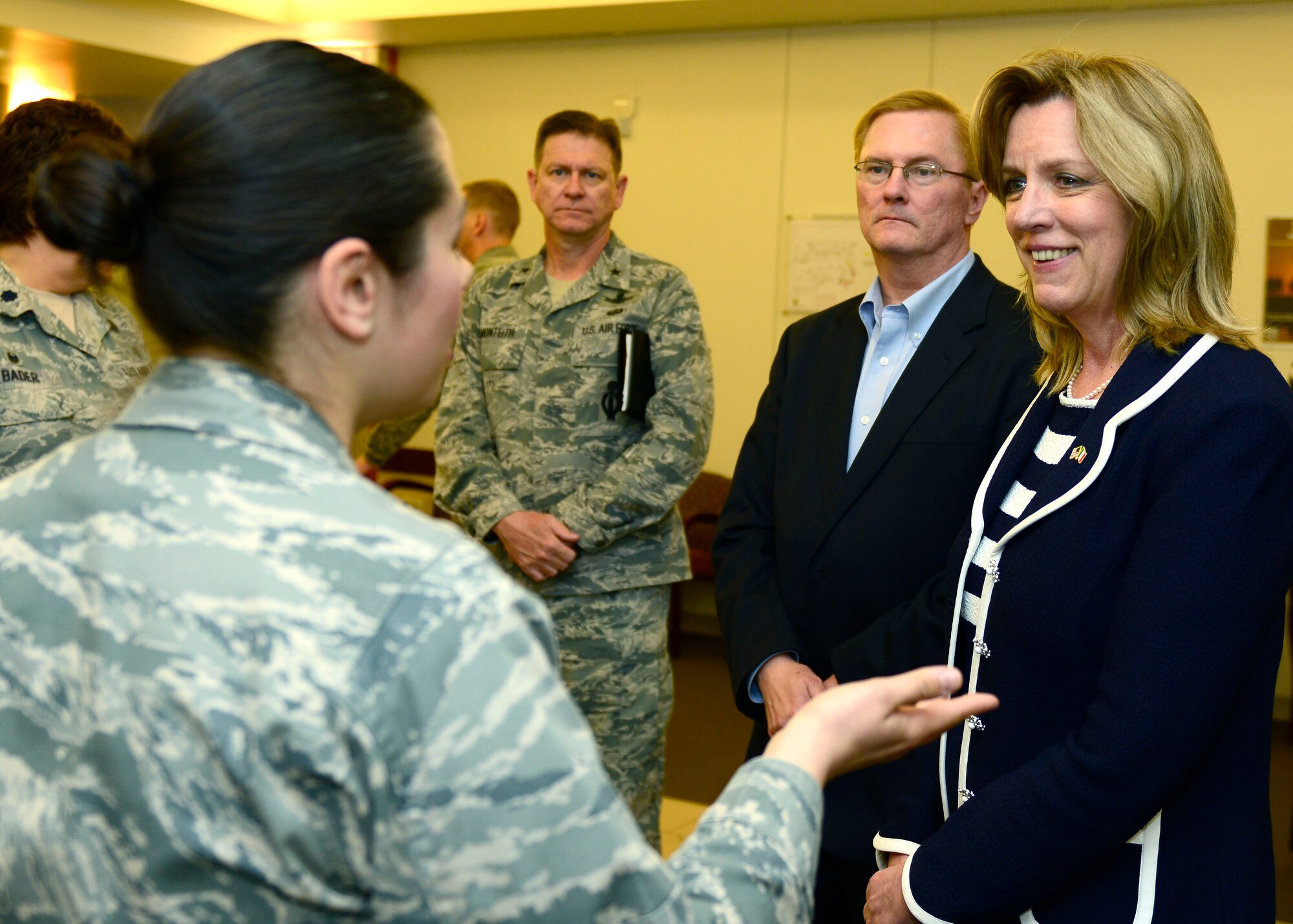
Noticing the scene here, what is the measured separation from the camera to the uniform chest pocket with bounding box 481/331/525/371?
333 cm

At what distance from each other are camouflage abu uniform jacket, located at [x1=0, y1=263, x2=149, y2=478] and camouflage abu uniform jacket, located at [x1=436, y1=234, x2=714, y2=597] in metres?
1.01

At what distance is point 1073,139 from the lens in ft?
5.27

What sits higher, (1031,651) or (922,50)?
(922,50)

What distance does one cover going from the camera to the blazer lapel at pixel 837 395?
2.33 metres

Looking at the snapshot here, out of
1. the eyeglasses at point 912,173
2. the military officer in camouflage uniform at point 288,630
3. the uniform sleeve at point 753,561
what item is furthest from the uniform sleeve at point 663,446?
the military officer in camouflage uniform at point 288,630

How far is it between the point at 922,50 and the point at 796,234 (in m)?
1.14

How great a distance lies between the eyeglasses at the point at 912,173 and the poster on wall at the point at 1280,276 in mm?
3737

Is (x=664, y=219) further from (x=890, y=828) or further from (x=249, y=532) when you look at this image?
(x=249, y=532)

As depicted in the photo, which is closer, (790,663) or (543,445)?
(790,663)

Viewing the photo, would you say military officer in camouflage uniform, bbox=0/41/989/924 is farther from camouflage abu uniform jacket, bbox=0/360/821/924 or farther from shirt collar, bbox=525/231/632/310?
shirt collar, bbox=525/231/632/310

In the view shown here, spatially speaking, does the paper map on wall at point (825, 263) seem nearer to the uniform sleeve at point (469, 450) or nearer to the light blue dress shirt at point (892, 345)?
the uniform sleeve at point (469, 450)

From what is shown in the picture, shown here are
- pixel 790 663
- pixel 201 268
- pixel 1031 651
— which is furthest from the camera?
pixel 790 663

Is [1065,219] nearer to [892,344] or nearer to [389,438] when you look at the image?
[892,344]

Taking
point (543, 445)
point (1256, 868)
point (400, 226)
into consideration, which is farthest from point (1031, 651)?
point (543, 445)
